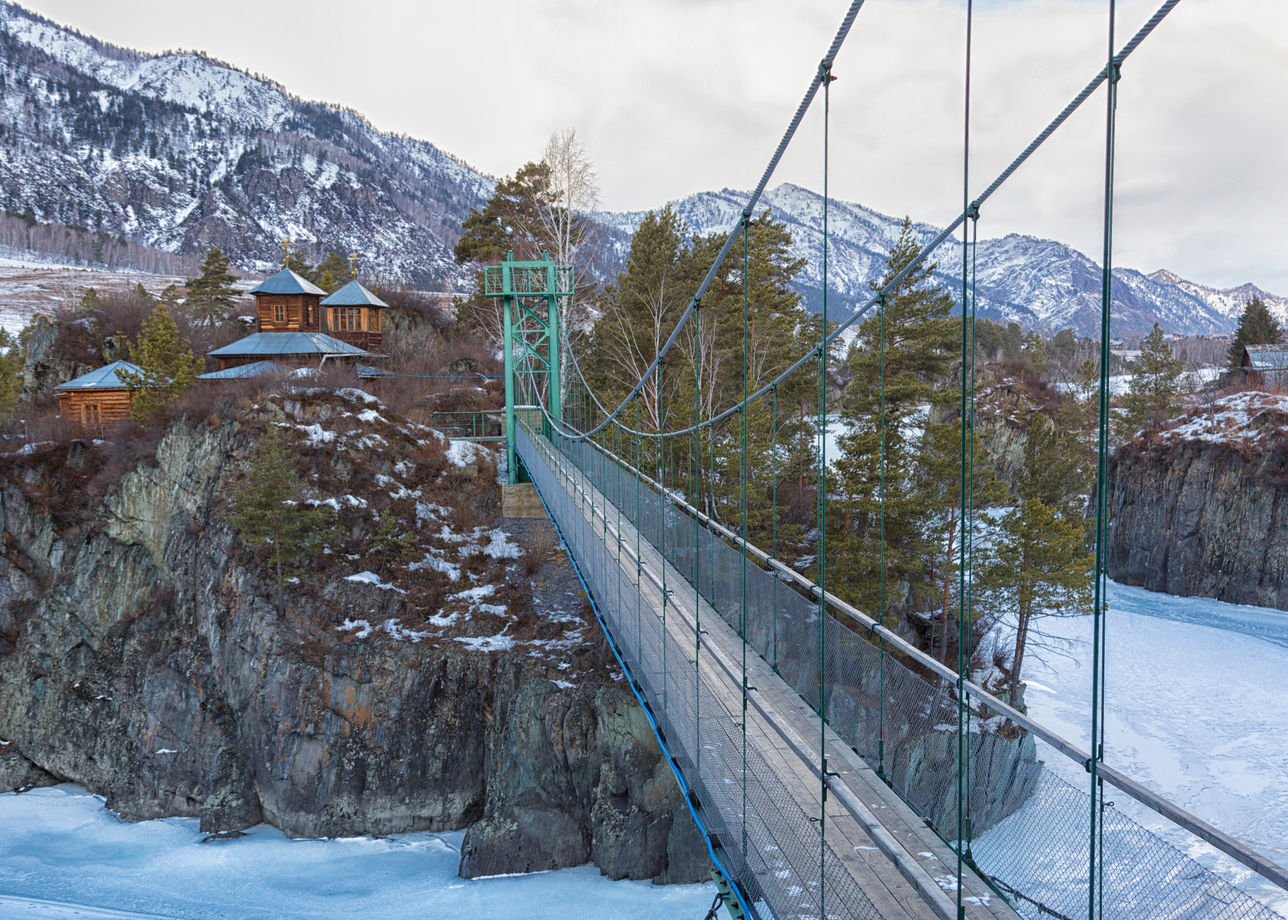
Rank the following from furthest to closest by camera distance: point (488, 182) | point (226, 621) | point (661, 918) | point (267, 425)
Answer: point (488, 182)
point (267, 425)
point (226, 621)
point (661, 918)

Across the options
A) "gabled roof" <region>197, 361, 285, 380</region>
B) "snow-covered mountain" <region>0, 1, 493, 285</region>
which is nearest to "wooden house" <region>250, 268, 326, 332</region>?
"gabled roof" <region>197, 361, 285, 380</region>

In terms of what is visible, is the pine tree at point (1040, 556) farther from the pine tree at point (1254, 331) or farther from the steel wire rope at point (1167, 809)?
the pine tree at point (1254, 331)

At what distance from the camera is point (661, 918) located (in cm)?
875

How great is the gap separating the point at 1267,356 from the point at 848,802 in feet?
99.0

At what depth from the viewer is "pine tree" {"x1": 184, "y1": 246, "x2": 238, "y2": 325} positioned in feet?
90.6

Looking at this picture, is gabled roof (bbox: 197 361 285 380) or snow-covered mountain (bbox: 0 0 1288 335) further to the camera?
snow-covered mountain (bbox: 0 0 1288 335)

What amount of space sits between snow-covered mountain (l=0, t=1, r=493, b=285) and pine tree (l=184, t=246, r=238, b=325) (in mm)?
50482

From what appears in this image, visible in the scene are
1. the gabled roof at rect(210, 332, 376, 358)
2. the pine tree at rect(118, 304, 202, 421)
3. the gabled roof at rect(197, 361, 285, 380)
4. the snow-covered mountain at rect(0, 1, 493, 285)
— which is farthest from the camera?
the snow-covered mountain at rect(0, 1, 493, 285)

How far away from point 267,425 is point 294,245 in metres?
89.5

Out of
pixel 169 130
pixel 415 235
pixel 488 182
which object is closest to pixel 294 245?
pixel 415 235

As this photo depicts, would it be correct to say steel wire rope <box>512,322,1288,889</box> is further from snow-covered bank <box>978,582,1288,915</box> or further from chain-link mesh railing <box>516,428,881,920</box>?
snow-covered bank <box>978,582,1288,915</box>

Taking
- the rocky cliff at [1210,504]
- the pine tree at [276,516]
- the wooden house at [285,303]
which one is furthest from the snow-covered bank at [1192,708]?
the wooden house at [285,303]

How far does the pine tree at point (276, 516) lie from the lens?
12328 millimetres

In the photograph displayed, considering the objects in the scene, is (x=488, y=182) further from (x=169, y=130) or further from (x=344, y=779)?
(x=344, y=779)
